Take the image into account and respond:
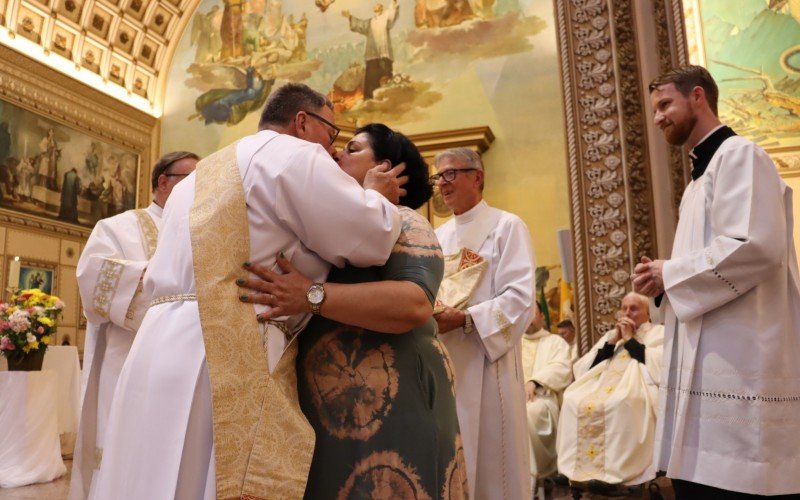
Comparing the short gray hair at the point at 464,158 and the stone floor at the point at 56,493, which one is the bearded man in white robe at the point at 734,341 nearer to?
the short gray hair at the point at 464,158

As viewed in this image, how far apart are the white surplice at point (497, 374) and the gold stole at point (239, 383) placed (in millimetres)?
1562

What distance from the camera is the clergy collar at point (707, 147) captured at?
2518 millimetres

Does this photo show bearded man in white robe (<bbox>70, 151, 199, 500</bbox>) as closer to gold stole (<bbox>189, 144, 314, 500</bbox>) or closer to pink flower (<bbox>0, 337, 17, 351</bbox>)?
gold stole (<bbox>189, 144, 314, 500</bbox>)

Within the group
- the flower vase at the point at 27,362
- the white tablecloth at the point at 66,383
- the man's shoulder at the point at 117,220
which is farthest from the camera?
the white tablecloth at the point at 66,383

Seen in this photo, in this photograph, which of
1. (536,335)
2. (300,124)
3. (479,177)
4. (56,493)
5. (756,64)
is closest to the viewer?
(300,124)

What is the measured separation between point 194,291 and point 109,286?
6.16ft

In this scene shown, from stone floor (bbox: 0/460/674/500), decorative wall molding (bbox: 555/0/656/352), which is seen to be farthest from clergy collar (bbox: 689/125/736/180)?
stone floor (bbox: 0/460/674/500)

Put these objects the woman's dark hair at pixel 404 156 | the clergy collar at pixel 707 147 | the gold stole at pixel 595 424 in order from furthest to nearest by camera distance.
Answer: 1. the gold stole at pixel 595 424
2. the clergy collar at pixel 707 147
3. the woman's dark hair at pixel 404 156

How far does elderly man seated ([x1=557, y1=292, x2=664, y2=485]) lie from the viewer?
5012 mm

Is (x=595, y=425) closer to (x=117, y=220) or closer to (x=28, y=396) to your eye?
(x=117, y=220)

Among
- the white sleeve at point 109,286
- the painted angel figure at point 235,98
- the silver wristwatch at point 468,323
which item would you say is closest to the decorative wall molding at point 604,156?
the silver wristwatch at point 468,323

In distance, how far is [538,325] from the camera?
265 inches

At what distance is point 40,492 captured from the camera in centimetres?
568

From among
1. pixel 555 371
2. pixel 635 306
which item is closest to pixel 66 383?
pixel 555 371
